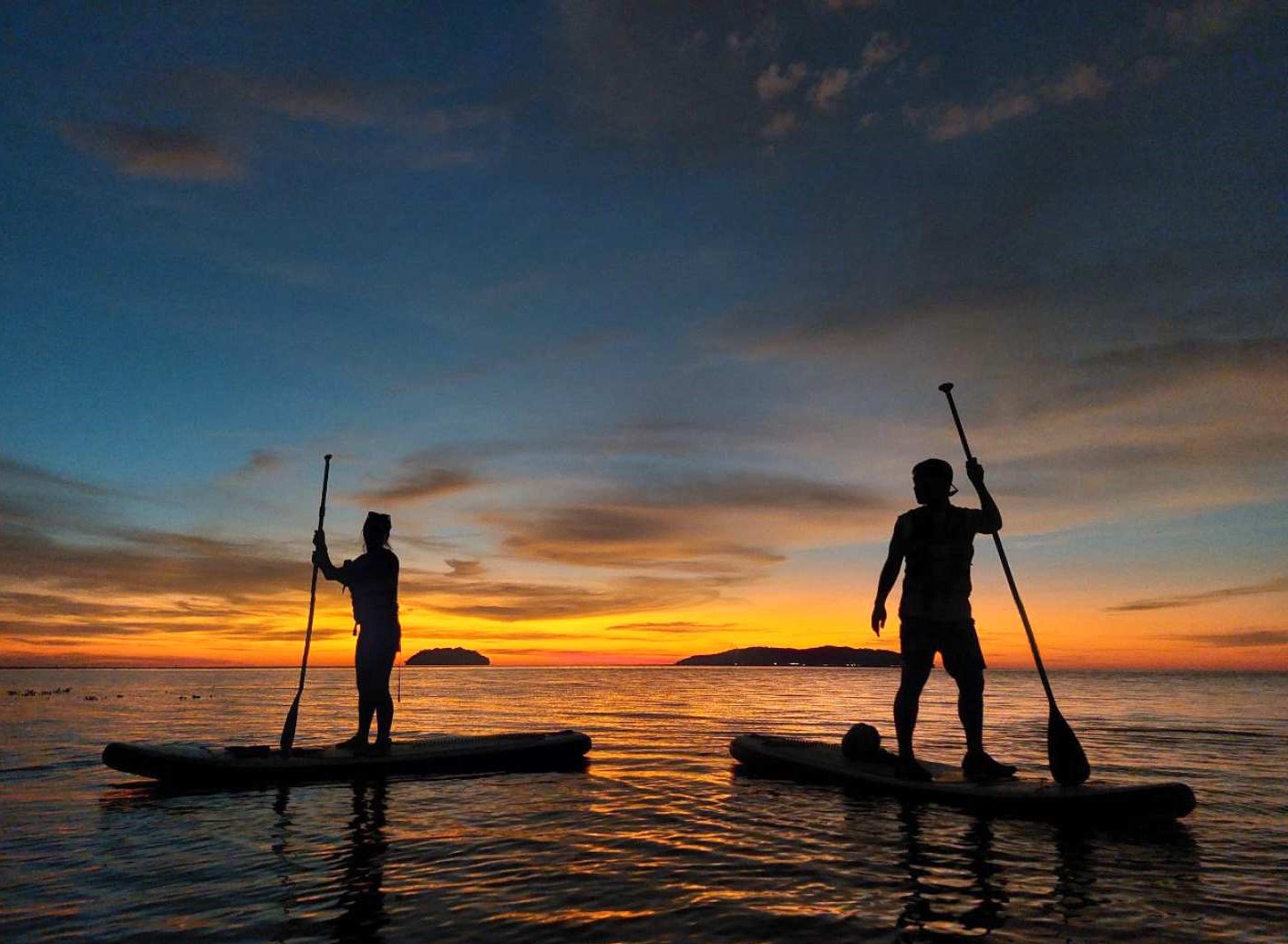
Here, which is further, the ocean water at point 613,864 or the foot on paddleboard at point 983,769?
the foot on paddleboard at point 983,769

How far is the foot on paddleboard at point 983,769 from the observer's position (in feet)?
35.2

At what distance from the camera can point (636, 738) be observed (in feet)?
78.6

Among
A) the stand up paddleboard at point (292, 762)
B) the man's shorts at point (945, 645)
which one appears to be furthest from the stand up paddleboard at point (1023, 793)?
the stand up paddleboard at point (292, 762)

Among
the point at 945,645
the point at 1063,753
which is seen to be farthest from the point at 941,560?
the point at 1063,753

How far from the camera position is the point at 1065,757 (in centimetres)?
1011

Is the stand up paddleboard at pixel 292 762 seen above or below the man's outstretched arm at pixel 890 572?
below

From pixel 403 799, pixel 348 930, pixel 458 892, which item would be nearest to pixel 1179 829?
pixel 458 892

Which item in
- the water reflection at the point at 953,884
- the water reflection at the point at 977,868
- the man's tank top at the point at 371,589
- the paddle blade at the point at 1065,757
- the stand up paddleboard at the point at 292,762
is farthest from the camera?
the man's tank top at the point at 371,589

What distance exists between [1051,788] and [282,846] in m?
9.77

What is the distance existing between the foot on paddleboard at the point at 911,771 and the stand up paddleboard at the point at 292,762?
7778 millimetres

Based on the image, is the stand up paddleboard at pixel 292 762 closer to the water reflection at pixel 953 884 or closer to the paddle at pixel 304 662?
the paddle at pixel 304 662

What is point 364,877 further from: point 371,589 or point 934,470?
point 934,470

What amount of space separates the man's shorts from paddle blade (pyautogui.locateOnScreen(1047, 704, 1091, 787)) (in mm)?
1199

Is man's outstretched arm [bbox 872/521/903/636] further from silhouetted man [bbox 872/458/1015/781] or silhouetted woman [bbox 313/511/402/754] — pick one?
silhouetted woman [bbox 313/511/402/754]
